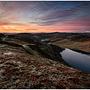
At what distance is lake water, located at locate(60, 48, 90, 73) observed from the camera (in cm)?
273

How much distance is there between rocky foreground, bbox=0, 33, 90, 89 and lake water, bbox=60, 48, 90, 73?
6 centimetres

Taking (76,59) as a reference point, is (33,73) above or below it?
below

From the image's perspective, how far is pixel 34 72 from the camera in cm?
271

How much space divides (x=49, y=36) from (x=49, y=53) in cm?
20

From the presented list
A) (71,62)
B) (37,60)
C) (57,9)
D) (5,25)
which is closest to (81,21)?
(57,9)

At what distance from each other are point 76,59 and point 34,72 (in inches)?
19.2

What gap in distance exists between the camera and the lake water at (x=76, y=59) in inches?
108

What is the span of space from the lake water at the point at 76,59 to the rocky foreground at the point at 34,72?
6 cm

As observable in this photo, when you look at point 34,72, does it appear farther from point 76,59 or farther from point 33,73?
point 76,59

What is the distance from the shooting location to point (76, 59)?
2770 mm

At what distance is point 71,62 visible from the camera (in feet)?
9.09

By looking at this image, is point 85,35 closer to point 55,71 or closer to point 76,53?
point 76,53

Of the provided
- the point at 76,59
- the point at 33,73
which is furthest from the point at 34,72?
the point at 76,59

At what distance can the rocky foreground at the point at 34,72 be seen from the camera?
8.67 feet
